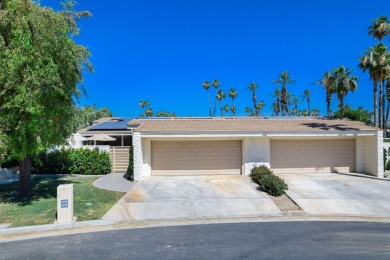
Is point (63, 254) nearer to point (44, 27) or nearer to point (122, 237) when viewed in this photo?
point (122, 237)

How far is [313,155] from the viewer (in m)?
17.7

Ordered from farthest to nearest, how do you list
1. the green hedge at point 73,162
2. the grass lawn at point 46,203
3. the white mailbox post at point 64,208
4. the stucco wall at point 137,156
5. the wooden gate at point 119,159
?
the wooden gate at point 119,159 → the green hedge at point 73,162 → the stucco wall at point 137,156 → the grass lawn at point 46,203 → the white mailbox post at point 64,208

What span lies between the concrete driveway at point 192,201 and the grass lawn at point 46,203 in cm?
59

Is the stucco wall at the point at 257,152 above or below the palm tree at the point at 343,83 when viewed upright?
below

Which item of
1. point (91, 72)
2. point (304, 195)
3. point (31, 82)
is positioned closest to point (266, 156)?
point (304, 195)

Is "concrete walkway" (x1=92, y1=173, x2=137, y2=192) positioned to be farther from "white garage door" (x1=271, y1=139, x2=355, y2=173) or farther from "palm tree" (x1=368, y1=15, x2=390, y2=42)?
"palm tree" (x1=368, y1=15, x2=390, y2=42)

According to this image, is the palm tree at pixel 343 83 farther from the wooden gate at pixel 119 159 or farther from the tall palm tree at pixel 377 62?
the wooden gate at pixel 119 159

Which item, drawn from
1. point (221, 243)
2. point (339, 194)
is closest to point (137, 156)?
point (221, 243)

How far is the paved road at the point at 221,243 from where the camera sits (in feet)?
22.0

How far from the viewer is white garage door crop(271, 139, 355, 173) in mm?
17547

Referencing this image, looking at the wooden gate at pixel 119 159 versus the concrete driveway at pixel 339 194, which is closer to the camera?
the concrete driveway at pixel 339 194

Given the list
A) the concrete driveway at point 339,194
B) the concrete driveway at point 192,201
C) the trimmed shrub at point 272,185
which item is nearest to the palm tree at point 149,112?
the concrete driveway at point 192,201

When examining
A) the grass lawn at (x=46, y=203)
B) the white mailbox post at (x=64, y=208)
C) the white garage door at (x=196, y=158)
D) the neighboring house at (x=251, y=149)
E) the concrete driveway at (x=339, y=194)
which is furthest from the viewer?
the white garage door at (x=196, y=158)

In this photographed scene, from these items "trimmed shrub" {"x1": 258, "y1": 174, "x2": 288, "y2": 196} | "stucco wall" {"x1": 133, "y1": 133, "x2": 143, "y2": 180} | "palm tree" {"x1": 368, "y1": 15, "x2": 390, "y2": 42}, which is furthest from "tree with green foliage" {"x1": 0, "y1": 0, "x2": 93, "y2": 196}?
"palm tree" {"x1": 368, "y1": 15, "x2": 390, "y2": 42}
